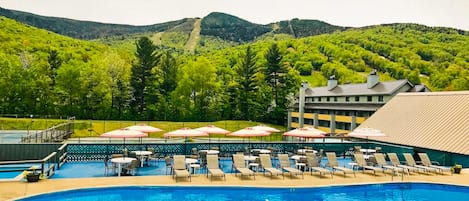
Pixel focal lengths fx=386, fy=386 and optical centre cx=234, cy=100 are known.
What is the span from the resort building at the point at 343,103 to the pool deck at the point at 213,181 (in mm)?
24954

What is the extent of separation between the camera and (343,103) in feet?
147

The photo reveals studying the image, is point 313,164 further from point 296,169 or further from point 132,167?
point 132,167

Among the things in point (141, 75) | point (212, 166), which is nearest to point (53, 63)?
point (141, 75)

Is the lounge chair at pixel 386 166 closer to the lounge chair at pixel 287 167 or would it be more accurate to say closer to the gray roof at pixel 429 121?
the gray roof at pixel 429 121

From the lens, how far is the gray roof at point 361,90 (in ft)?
126

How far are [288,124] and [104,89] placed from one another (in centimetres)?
2554

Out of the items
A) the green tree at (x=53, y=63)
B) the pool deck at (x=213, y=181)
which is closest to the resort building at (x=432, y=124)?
the pool deck at (x=213, y=181)

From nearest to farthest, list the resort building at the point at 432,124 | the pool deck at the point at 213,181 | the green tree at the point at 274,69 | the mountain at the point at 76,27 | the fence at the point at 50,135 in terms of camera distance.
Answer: the pool deck at the point at 213,181, the resort building at the point at 432,124, the fence at the point at 50,135, the green tree at the point at 274,69, the mountain at the point at 76,27

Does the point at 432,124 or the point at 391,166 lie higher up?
the point at 432,124

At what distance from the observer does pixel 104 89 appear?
50.5 metres

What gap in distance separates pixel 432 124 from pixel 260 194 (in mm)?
12577

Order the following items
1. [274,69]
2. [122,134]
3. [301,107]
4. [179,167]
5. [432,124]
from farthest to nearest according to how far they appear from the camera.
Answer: [274,69] → [301,107] → [432,124] → [122,134] → [179,167]

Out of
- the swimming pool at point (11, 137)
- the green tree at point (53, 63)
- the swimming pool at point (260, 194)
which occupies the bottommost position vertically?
the swimming pool at point (260, 194)

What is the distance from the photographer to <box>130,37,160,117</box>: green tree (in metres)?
52.1
